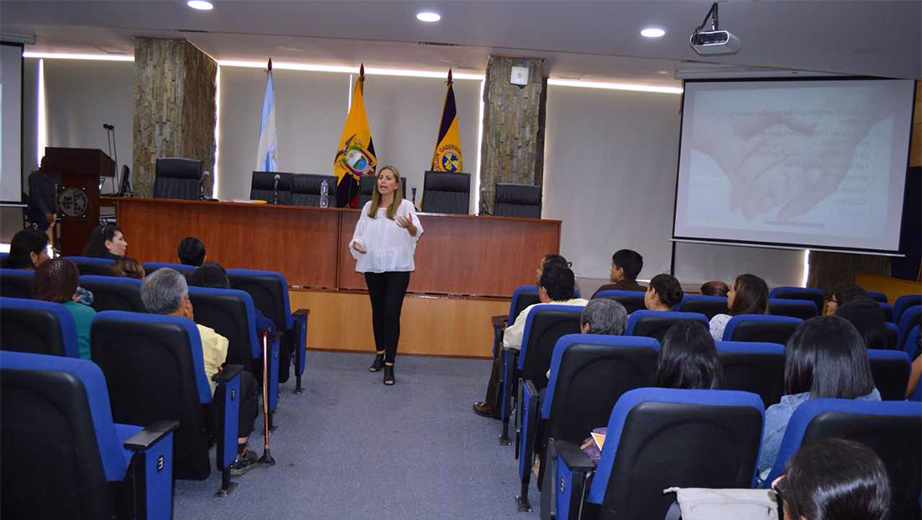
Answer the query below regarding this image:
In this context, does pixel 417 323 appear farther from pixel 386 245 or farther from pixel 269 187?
pixel 269 187

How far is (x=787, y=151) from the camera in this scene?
25.0 ft

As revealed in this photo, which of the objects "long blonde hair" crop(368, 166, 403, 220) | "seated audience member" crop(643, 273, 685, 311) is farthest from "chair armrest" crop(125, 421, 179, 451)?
"long blonde hair" crop(368, 166, 403, 220)

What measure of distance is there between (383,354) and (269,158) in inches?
177

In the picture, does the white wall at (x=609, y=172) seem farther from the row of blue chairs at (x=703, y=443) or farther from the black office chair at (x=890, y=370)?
the row of blue chairs at (x=703, y=443)

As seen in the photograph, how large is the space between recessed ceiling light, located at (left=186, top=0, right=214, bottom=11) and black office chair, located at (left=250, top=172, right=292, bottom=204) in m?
1.63

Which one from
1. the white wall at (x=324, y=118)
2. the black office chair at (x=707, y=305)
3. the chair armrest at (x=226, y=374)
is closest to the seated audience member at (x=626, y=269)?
the black office chair at (x=707, y=305)

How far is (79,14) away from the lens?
6.62m

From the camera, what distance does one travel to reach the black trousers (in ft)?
15.4

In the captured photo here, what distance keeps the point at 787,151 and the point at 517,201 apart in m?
3.55

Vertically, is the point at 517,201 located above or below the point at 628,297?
above

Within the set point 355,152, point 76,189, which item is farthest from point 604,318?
point 76,189

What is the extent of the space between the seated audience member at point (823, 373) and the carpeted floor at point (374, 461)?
3.65 ft

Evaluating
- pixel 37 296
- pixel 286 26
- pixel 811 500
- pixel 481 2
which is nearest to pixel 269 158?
pixel 286 26

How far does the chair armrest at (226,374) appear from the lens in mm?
2484
